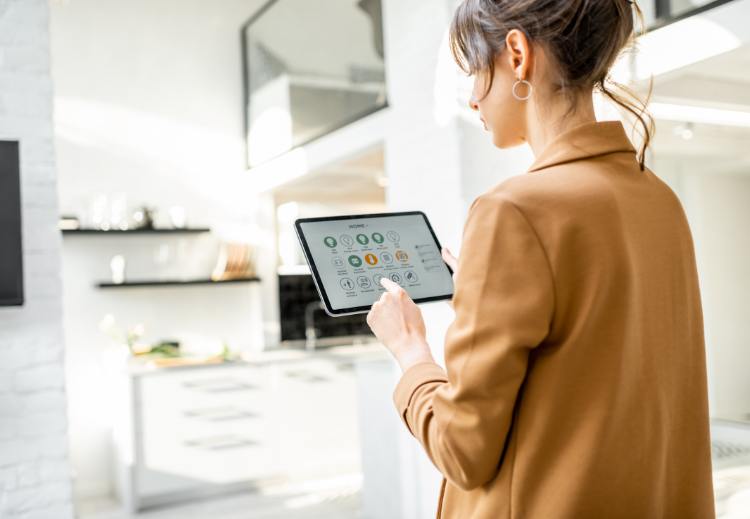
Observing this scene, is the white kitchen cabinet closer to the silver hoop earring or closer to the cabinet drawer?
the cabinet drawer

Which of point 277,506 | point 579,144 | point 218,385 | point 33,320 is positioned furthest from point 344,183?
point 579,144

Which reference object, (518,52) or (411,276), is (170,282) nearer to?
(411,276)

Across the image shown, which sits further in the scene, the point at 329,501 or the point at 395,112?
the point at 329,501

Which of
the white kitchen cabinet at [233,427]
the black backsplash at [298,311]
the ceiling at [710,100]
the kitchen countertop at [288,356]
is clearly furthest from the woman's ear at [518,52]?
the black backsplash at [298,311]

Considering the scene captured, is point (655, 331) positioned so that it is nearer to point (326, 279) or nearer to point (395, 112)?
point (326, 279)

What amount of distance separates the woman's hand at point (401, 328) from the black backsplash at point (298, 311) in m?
4.75

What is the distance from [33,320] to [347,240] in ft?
6.12

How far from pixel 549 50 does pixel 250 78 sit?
16.6 ft

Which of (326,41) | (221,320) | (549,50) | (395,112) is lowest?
(221,320)

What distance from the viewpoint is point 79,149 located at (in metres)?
5.18

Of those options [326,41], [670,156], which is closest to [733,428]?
[670,156]

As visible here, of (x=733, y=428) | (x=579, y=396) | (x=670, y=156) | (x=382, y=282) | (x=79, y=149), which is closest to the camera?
(x=579, y=396)

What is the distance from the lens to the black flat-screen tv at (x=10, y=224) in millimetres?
2484

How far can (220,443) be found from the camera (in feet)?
15.6
